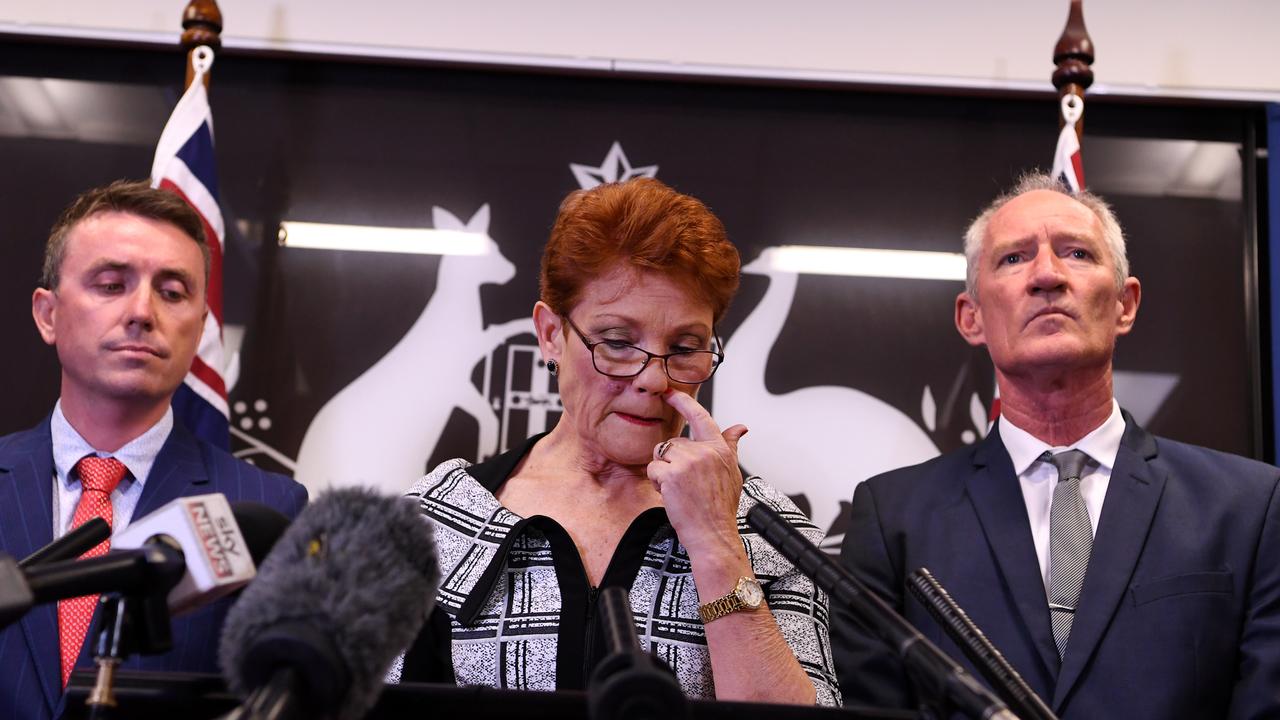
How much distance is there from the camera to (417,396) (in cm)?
336

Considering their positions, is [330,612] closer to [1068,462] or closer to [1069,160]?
[1068,462]

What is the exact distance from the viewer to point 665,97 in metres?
3.58

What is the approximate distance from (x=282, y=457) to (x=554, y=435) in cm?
139

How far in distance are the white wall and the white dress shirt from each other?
158 cm

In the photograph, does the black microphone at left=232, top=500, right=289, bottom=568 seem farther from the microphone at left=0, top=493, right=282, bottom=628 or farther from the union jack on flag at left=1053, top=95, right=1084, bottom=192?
the union jack on flag at left=1053, top=95, right=1084, bottom=192

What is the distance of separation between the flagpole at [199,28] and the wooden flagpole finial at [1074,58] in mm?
2427

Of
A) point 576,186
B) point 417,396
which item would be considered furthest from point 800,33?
point 417,396

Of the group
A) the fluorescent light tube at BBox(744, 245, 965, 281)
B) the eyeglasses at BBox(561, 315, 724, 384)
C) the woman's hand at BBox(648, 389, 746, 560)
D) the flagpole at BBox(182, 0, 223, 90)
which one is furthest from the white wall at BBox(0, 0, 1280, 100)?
the woman's hand at BBox(648, 389, 746, 560)

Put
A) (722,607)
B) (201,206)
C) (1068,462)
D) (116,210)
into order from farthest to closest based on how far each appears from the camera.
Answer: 1. (201,206)
2. (116,210)
3. (1068,462)
4. (722,607)

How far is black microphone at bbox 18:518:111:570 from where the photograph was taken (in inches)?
42.8

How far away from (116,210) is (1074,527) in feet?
6.71

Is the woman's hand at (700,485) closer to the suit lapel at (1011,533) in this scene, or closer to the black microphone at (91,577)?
the suit lapel at (1011,533)

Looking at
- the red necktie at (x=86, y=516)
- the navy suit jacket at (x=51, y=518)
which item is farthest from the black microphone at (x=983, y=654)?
the red necktie at (x=86, y=516)

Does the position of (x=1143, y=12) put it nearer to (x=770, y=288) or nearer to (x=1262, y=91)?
(x=1262, y=91)
